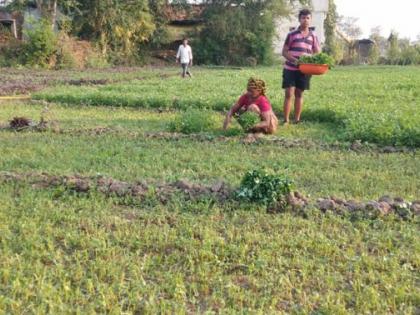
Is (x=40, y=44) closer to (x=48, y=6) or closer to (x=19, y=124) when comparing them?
(x=48, y=6)

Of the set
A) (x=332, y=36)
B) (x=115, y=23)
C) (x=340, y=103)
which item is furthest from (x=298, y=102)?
(x=332, y=36)

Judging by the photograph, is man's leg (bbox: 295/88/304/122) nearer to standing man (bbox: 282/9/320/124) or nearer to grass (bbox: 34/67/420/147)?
standing man (bbox: 282/9/320/124)

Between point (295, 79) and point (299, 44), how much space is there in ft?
2.00

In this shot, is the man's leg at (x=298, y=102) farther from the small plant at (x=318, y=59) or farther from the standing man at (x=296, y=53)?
the small plant at (x=318, y=59)

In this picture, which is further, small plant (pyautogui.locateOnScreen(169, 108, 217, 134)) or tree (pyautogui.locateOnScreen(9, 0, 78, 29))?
tree (pyautogui.locateOnScreen(9, 0, 78, 29))

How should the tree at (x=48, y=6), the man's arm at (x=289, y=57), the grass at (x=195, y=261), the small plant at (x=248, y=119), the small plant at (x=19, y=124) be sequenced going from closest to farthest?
the grass at (x=195, y=261), the small plant at (x=248, y=119), the small plant at (x=19, y=124), the man's arm at (x=289, y=57), the tree at (x=48, y=6)

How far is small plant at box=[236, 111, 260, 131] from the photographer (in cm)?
762

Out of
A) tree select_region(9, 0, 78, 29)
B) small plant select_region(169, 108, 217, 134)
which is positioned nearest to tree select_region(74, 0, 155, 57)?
tree select_region(9, 0, 78, 29)

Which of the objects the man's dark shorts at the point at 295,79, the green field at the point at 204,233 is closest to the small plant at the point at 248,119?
the green field at the point at 204,233

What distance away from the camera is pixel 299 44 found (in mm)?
8844

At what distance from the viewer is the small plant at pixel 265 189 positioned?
4391 millimetres

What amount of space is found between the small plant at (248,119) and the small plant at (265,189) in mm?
3218

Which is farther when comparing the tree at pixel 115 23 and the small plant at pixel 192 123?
the tree at pixel 115 23

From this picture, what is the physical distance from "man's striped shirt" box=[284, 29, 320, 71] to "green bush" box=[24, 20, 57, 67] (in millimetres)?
19739
